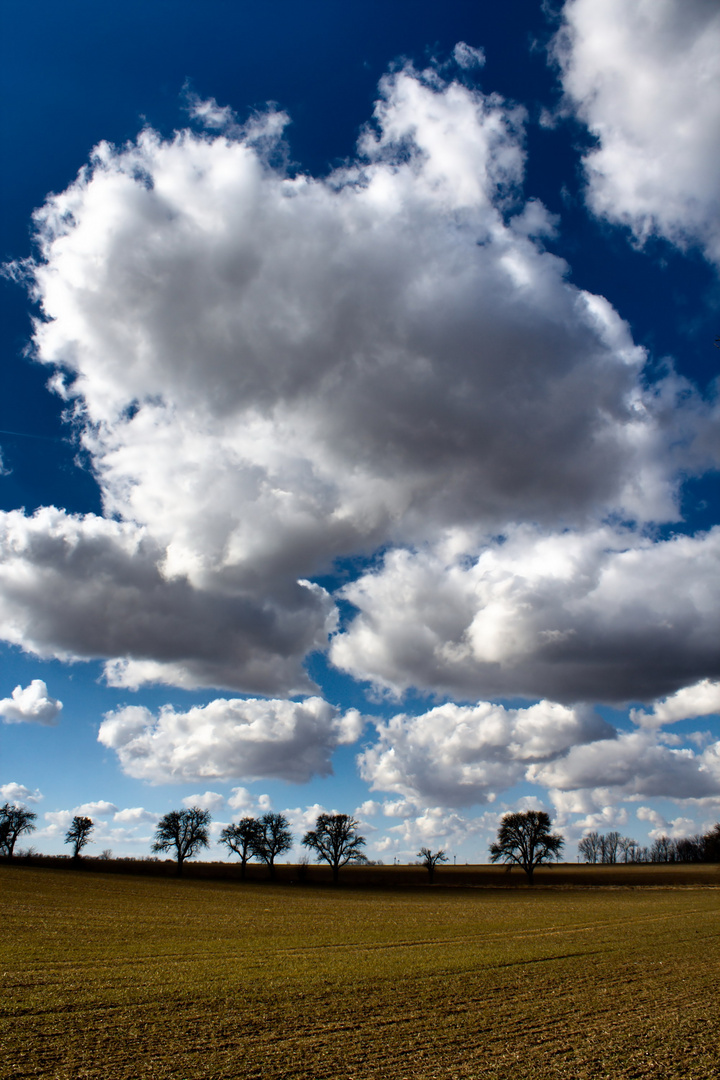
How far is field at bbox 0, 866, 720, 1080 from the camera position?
13.3m

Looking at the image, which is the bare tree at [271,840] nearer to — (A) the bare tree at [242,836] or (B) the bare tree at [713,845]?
(A) the bare tree at [242,836]

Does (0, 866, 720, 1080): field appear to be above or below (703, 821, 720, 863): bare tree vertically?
above

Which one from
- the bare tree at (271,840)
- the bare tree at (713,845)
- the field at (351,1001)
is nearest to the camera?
the field at (351,1001)

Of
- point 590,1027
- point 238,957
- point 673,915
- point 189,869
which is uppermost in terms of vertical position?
point 590,1027

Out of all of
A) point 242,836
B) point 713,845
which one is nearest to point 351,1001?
point 242,836

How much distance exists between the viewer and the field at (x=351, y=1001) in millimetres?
13328

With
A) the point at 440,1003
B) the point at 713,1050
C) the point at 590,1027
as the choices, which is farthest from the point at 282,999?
the point at 713,1050

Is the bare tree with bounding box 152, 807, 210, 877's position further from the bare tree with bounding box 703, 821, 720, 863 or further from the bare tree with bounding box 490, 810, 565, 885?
the bare tree with bounding box 703, 821, 720, 863

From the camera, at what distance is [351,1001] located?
1853cm

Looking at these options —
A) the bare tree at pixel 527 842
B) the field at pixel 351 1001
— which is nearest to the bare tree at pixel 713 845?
the bare tree at pixel 527 842

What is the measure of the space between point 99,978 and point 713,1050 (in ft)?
60.4

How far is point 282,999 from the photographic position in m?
18.5

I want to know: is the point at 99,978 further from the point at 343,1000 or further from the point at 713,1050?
Answer: the point at 713,1050

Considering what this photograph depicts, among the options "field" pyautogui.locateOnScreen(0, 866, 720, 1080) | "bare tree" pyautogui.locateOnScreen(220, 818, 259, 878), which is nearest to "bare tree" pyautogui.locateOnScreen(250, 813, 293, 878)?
"bare tree" pyautogui.locateOnScreen(220, 818, 259, 878)
